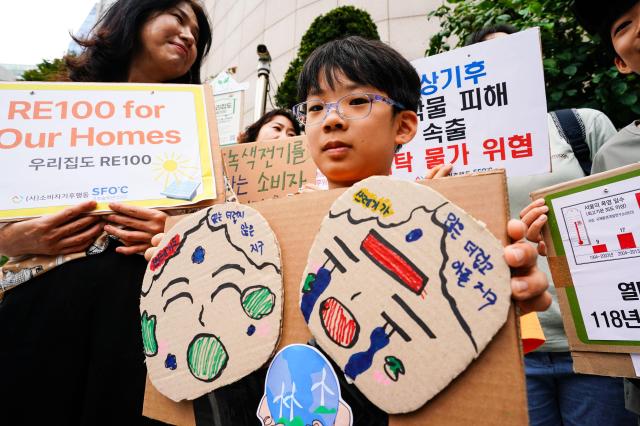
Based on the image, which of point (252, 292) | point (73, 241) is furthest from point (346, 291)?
point (73, 241)

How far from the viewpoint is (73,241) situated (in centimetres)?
100

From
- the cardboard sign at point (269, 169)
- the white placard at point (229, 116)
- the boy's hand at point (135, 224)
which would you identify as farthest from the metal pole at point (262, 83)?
the boy's hand at point (135, 224)

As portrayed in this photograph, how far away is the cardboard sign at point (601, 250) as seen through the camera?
873 mm

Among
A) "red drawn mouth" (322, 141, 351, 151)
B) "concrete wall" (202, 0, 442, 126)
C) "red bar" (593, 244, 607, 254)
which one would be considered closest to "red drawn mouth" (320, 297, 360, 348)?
"red drawn mouth" (322, 141, 351, 151)

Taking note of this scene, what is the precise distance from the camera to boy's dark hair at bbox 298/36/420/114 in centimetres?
97

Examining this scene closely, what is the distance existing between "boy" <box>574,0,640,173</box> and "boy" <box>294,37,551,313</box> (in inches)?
26.3

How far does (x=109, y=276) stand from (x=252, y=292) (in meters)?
0.53

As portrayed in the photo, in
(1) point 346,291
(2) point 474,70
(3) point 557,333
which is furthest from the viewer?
(2) point 474,70

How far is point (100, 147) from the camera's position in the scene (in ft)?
3.45

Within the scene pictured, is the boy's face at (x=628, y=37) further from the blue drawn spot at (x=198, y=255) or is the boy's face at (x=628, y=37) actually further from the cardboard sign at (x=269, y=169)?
the blue drawn spot at (x=198, y=255)

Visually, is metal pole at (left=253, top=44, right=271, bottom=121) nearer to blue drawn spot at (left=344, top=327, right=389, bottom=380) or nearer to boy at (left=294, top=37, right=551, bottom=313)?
boy at (left=294, top=37, right=551, bottom=313)

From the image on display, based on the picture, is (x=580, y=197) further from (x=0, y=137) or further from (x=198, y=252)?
(x=0, y=137)

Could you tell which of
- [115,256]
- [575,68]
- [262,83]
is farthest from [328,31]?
[115,256]

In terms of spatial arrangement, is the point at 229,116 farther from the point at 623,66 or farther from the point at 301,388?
the point at 301,388
